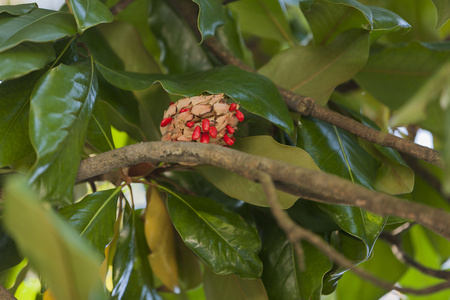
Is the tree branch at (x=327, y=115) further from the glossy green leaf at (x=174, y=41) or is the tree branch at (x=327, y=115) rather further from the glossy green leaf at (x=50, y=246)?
the glossy green leaf at (x=50, y=246)

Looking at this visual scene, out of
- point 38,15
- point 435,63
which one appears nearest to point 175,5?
point 38,15

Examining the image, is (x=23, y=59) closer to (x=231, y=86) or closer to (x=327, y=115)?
(x=231, y=86)

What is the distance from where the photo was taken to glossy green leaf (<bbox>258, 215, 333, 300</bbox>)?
1.56ft

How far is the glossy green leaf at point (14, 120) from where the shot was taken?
1.36 feet

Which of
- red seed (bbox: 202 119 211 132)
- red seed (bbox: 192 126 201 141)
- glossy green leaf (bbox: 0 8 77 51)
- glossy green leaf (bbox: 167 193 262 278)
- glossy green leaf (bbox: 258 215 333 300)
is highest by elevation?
glossy green leaf (bbox: 0 8 77 51)

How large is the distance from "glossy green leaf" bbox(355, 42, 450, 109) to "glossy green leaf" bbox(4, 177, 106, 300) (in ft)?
1.72

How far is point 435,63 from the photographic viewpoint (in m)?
0.63

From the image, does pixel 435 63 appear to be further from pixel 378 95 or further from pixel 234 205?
pixel 234 205

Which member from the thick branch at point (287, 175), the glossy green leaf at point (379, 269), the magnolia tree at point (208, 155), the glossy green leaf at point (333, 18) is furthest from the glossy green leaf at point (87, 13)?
the glossy green leaf at point (379, 269)

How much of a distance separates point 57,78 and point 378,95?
46cm

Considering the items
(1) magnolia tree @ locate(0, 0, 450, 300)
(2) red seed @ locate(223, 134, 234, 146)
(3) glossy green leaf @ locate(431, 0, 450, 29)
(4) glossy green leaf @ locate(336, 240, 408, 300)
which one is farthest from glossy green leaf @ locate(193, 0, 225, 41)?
(4) glossy green leaf @ locate(336, 240, 408, 300)

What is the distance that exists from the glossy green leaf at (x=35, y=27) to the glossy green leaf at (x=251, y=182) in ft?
0.65

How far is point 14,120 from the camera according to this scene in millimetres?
428

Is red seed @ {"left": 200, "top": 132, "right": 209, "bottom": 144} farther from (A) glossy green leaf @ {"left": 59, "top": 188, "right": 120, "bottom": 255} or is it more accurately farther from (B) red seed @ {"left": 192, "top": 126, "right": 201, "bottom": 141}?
(A) glossy green leaf @ {"left": 59, "top": 188, "right": 120, "bottom": 255}
